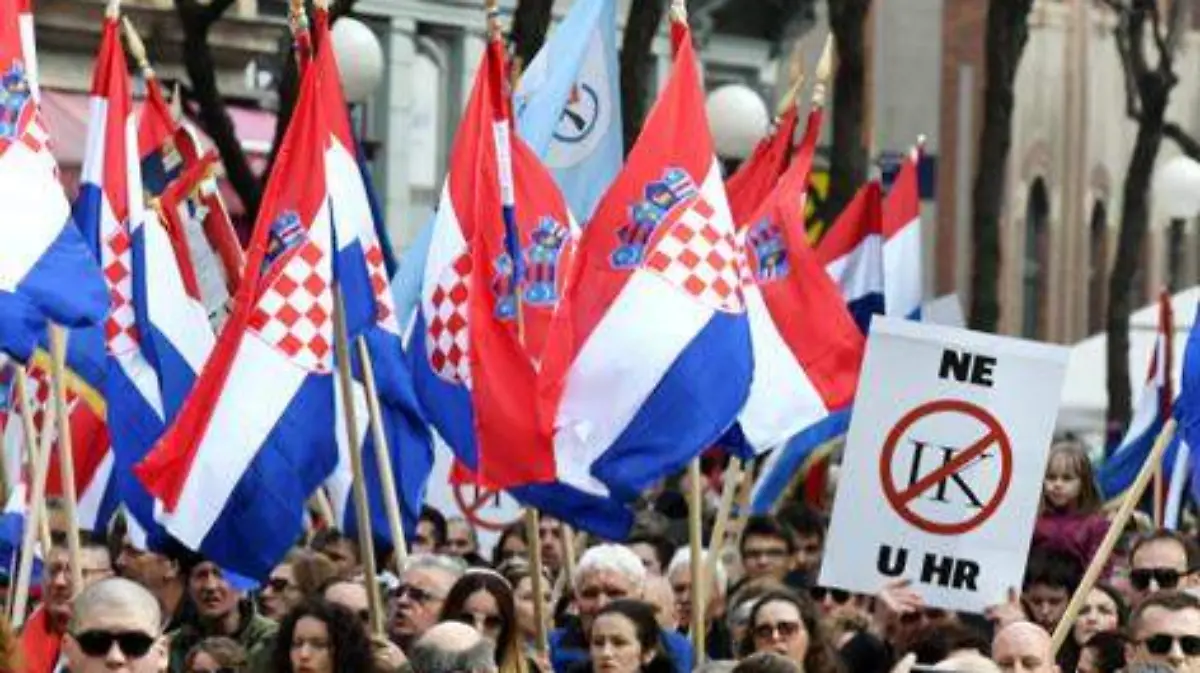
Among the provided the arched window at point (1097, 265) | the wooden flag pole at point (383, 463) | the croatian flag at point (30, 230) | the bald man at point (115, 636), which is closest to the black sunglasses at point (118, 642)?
the bald man at point (115, 636)

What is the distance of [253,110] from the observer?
35156 millimetres

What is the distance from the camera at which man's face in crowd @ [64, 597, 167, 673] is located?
12.8m

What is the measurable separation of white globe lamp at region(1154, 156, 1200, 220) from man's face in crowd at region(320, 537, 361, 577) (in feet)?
47.9

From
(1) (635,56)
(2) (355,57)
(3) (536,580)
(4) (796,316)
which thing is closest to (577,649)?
(3) (536,580)

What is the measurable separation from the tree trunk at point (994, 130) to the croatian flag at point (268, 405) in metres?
15.6

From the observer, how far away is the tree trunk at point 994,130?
32031mm

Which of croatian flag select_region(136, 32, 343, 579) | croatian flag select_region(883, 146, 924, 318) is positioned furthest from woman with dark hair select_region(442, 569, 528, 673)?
croatian flag select_region(883, 146, 924, 318)

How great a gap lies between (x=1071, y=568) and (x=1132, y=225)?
19437mm

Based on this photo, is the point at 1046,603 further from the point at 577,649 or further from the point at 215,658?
the point at 215,658

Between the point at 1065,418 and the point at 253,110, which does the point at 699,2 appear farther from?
the point at 253,110

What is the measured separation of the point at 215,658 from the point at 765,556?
3.79 metres

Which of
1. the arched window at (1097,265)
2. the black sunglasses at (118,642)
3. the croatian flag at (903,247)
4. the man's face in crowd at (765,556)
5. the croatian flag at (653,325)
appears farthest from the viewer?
the arched window at (1097,265)

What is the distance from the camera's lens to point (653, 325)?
1666 cm

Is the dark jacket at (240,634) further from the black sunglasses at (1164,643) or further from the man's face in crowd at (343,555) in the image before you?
the black sunglasses at (1164,643)
